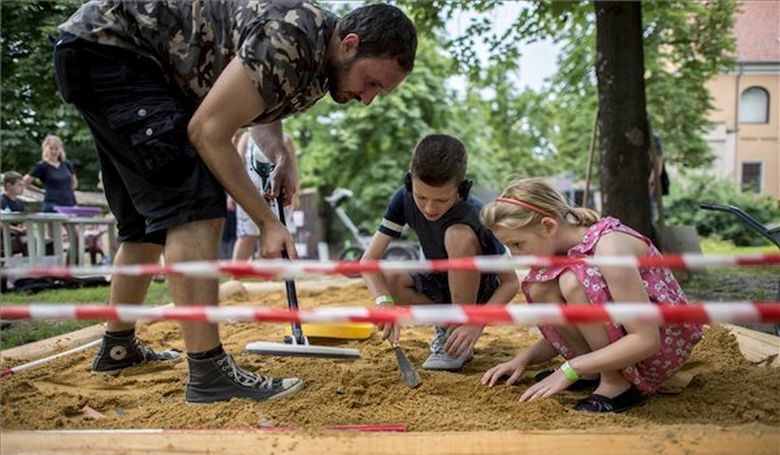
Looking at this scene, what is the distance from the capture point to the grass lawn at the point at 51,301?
319 centimetres

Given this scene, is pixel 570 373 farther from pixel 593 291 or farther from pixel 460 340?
pixel 460 340

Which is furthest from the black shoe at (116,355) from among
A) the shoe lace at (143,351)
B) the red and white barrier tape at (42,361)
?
the red and white barrier tape at (42,361)

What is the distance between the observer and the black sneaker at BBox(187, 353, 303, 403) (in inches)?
77.2

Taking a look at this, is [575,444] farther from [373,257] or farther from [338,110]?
[338,110]

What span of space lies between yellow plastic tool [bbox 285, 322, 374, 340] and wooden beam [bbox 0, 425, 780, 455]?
1.51m

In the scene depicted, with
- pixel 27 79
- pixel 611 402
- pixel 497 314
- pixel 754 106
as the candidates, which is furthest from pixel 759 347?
pixel 754 106

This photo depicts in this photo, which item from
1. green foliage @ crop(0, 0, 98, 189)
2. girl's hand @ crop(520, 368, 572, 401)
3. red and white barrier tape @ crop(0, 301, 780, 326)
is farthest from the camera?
green foliage @ crop(0, 0, 98, 189)

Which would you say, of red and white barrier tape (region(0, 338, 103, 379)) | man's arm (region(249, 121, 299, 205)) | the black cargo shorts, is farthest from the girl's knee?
red and white barrier tape (region(0, 338, 103, 379))

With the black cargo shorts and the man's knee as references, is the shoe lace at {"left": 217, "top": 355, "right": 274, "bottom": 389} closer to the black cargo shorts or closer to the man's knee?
the black cargo shorts

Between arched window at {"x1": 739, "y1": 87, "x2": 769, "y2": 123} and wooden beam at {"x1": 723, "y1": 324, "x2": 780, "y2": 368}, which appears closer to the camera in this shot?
wooden beam at {"x1": 723, "y1": 324, "x2": 780, "y2": 368}

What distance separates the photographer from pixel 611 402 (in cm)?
189

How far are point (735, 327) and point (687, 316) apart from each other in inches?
83.8

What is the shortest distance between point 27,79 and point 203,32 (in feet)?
11.1

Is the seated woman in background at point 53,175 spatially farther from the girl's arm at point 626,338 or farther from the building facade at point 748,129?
the building facade at point 748,129
